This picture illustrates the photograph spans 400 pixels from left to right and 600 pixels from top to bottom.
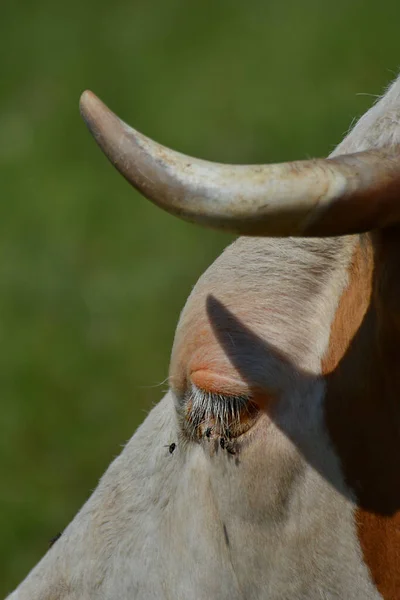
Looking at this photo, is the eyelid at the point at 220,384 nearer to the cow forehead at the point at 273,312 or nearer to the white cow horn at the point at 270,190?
the cow forehead at the point at 273,312

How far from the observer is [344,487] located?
2656 mm

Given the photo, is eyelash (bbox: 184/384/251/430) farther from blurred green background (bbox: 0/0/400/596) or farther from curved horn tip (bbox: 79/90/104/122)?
blurred green background (bbox: 0/0/400/596)

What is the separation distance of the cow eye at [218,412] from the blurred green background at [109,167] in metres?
4.76

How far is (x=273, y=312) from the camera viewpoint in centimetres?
270

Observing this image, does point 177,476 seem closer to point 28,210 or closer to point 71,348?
point 71,348

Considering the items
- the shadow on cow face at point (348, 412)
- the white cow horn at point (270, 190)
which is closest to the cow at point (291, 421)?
the shadow on cow face at point (348, 412)

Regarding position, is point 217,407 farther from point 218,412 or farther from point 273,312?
point 273,312

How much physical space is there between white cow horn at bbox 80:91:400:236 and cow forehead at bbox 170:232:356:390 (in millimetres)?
535

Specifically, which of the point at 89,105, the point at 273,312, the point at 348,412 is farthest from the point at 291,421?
the point at 89,105

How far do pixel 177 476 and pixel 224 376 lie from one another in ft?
1.47

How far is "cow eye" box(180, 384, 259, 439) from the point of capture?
270cm

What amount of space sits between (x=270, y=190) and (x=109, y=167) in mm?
9805

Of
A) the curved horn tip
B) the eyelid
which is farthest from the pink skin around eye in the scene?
the curved horn tip

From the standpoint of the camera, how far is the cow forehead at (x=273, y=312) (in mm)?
2670
